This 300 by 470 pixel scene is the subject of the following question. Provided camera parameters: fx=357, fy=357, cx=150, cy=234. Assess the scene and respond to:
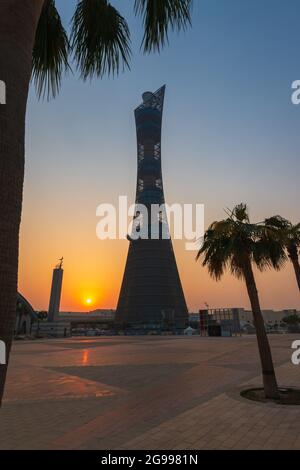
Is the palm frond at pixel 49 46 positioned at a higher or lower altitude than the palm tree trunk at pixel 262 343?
higher

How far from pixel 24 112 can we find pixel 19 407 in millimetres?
9784

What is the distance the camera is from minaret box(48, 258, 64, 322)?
248 ft

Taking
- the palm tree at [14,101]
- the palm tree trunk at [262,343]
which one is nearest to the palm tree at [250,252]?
the palm tree trunk at [262,343]

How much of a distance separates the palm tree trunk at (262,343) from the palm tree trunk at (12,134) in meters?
9.37

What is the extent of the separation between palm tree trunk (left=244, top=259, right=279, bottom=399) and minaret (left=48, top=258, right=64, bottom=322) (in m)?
70.0

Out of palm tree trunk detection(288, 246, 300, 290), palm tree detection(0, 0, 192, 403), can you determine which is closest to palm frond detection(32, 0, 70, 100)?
palm tree detection(0, 0, 192, 403)

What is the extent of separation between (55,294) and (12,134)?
77777mm

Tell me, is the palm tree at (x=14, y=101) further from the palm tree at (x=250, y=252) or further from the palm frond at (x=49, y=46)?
the palm tree at (x=250, y=252)

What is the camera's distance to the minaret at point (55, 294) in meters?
75.6

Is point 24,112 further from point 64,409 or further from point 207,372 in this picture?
point 207,372

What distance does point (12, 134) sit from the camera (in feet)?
7.77

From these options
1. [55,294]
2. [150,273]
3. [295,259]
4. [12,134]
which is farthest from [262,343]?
[150,273]

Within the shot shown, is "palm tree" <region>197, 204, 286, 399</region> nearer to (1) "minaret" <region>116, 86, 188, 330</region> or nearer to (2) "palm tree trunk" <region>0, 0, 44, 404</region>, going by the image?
(2) "palm tree trunk" <region>0, 0, 44, 404</region>

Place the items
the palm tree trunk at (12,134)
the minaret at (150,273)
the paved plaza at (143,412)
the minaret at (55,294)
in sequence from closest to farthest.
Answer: the palm tree trunk at (12,134), the paved plaza at (143,412), the minaret at (55,294), the minaret at (150,273)
